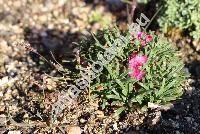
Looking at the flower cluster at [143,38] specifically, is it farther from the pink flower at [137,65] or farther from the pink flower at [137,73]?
the pink flower at [137,73]

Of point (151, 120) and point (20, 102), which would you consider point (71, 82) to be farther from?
point (151, 120)

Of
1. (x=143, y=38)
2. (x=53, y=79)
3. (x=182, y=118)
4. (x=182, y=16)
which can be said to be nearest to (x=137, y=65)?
(x=143, y=38)

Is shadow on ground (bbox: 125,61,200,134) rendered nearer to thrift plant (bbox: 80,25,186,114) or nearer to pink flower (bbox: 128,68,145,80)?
thrift plant (bbox: 80,25,186,114)

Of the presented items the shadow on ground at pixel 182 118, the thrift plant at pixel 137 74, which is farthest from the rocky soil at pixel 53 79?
the thrift plant at pixel 137 74

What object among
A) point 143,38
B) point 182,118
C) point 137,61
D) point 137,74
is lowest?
point 182,118

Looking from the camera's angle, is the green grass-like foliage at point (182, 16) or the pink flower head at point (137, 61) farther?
the green grass-like foliage at point (182, 16)

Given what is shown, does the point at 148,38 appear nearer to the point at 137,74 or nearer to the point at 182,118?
the point at 137,74

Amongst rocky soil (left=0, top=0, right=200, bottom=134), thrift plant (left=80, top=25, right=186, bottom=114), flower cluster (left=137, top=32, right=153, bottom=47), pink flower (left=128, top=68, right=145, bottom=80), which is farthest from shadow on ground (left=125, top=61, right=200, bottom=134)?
flower cluster (left=137, top=32, right=153, bottom=47)
